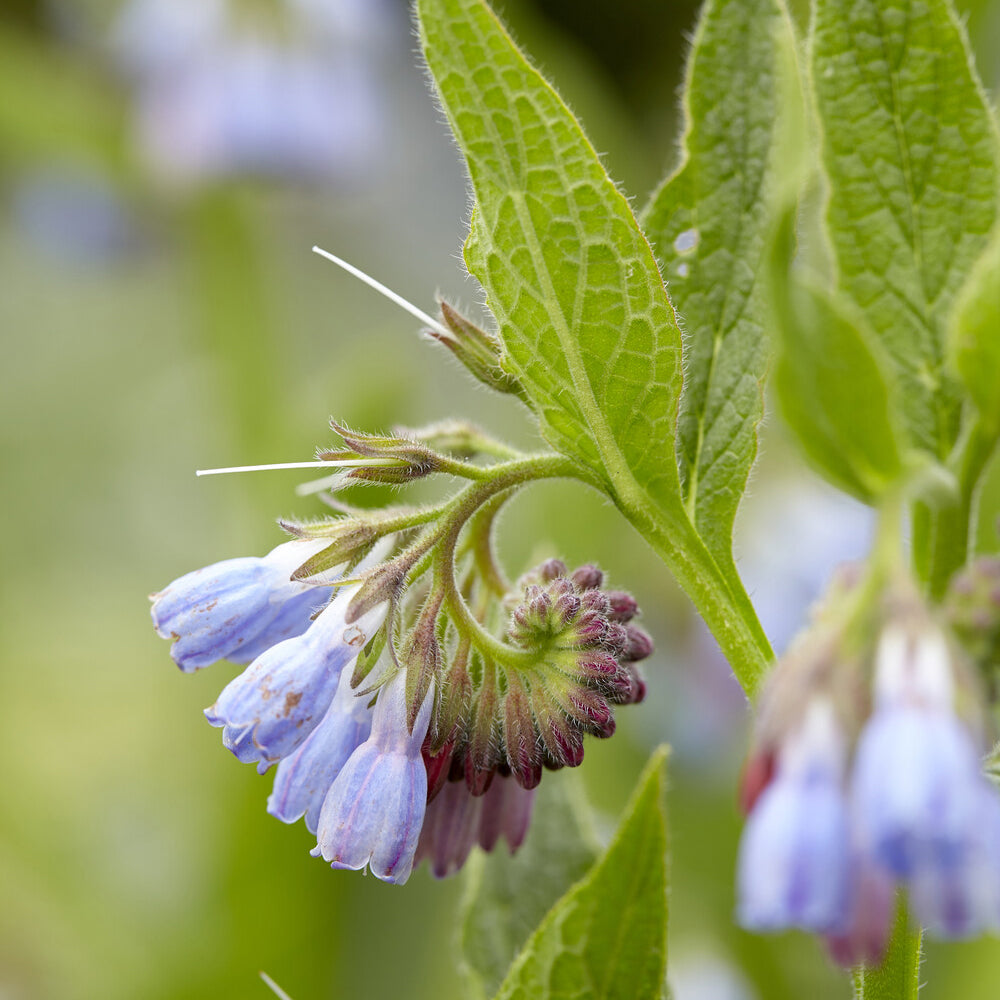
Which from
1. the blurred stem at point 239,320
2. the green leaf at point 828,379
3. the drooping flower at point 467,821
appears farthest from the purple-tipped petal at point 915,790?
the blurred stem at point 239,320

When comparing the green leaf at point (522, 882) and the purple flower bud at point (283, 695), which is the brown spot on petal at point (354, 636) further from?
the green leaf at point (522, 882)

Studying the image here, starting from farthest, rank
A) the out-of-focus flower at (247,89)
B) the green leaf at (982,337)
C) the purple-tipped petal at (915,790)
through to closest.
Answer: the out-of-focus flower at (247,89), the green leaf at (982,337), the purple-tipped petal at (915,790)

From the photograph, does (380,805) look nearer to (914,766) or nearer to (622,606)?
(622,606)

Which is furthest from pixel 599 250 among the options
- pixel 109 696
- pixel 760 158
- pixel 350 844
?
pixel 109 696

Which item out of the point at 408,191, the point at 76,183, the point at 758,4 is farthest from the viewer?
the point at 408,191

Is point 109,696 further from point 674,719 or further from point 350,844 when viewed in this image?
point 350,844

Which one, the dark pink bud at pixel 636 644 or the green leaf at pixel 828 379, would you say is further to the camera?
the dark pink bud at pixel 636 644
